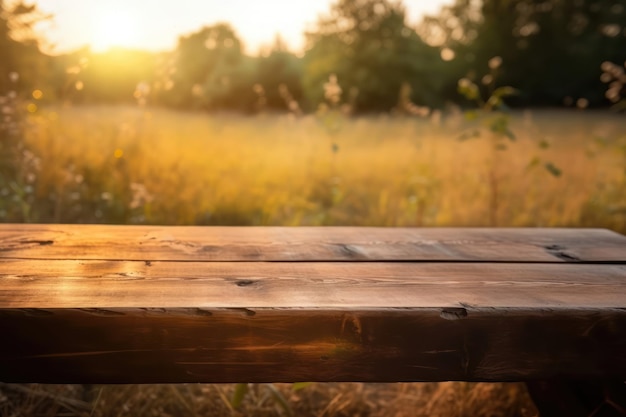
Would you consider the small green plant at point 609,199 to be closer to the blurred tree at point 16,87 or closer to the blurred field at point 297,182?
the blurred field at point 297,182

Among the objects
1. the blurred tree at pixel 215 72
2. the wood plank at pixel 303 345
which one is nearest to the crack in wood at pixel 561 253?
the wood plank at pixel 303 345

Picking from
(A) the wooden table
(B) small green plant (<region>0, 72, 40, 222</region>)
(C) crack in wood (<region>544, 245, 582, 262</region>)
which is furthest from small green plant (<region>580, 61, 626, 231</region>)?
(B) small green plant (<region>0, 72, 40, 222</region>)

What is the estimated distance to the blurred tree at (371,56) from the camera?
18.8 meters

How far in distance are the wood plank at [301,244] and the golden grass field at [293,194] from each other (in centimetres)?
53

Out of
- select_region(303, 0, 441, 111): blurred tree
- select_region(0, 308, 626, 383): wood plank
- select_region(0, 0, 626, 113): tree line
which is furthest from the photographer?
select_region(303, 0, 441, 111): blurred tree

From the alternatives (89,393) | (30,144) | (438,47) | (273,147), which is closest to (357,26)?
(438,47)

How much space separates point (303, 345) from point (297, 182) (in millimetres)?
3380

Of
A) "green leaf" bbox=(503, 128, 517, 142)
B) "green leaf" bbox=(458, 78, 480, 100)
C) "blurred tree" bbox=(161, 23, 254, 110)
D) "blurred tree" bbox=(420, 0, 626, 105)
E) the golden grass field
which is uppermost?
"blurred tree" bbox=(420, 0, 626, 105)

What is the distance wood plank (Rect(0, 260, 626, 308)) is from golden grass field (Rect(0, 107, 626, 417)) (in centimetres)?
67

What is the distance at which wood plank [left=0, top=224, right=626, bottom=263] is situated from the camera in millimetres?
1345

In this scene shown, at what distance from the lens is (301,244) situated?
146 centimetres

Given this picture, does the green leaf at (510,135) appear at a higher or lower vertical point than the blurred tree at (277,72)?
lower

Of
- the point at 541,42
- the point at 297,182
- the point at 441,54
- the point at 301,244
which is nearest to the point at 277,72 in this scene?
the point at 441,54

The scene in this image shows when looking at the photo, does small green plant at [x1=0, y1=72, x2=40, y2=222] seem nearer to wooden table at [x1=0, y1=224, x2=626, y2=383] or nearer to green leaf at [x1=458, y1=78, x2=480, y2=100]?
wooden table at [x1=0, y1=224, x2=626, y2=383]
